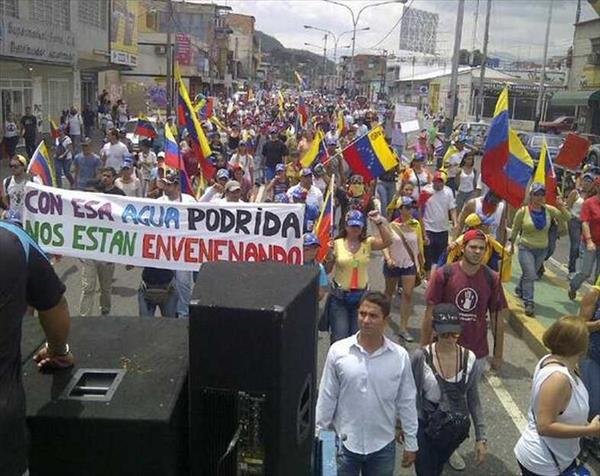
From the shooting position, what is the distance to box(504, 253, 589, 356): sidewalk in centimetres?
733

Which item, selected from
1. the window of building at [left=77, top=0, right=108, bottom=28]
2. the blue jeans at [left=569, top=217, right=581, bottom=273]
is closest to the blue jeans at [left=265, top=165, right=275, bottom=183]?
the blue jeans at [left=569, top=217, right=581, bottom=273]

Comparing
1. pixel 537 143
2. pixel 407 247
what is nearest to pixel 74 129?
pixel 537 143

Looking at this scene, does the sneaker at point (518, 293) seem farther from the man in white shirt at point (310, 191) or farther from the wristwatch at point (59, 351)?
the wristwatch at point (59, 351)

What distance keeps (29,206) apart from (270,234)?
7.01ft

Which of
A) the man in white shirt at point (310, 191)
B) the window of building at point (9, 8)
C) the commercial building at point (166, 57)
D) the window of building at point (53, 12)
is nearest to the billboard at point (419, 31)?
the commercial building at point (166, 57)

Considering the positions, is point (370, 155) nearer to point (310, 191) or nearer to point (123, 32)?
point (310, 191)

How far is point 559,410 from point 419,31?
10385 cm

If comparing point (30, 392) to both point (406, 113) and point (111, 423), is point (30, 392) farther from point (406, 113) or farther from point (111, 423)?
point (406, 113)

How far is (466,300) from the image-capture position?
499cm

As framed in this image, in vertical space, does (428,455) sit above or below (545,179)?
below

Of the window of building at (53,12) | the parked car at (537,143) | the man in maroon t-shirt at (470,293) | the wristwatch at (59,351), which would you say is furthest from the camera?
the parked car at (537,143)

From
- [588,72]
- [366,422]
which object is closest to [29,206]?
[366,422]

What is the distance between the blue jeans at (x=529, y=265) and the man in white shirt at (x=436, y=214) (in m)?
1.05

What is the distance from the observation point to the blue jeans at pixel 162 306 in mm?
6211
